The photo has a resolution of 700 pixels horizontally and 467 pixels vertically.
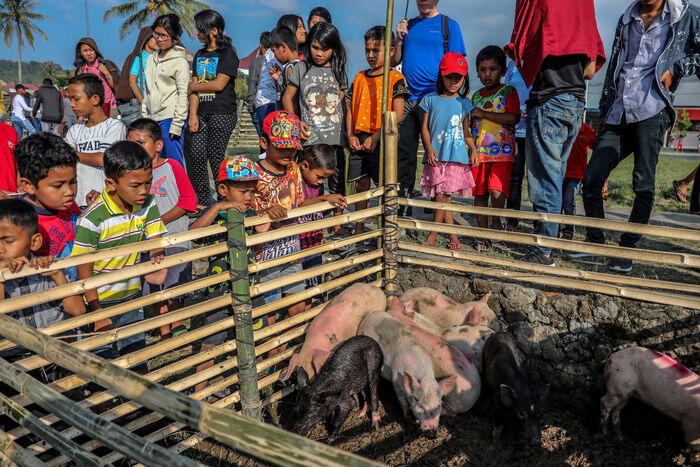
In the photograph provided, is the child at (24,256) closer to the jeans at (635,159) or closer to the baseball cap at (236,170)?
→ the baseball cap at (236,170)

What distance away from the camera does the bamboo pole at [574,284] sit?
3430mm

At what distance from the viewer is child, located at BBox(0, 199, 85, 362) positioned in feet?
8.10

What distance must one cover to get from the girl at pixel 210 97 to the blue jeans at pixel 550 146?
3555 millimetres

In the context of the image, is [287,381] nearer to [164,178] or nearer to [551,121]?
[164,178]

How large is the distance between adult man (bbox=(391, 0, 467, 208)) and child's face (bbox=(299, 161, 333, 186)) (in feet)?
4.79

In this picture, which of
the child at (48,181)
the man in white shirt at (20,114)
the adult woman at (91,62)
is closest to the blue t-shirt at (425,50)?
the child at (48,181)

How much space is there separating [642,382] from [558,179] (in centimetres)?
199

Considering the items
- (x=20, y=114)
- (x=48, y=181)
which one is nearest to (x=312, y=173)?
(x=48, y=181)

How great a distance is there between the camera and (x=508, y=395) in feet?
10.8

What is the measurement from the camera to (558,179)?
4.46 meters

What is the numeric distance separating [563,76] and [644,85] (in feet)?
2.37

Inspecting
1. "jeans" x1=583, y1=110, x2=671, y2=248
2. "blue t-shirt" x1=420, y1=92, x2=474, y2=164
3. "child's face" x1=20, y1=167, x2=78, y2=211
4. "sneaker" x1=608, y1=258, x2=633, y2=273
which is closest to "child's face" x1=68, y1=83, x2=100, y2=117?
"child's face" x1=20, y1=167, x2=78, y2=211

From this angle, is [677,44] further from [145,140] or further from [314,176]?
[145,140]

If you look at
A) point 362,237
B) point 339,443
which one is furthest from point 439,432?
point 362,237
